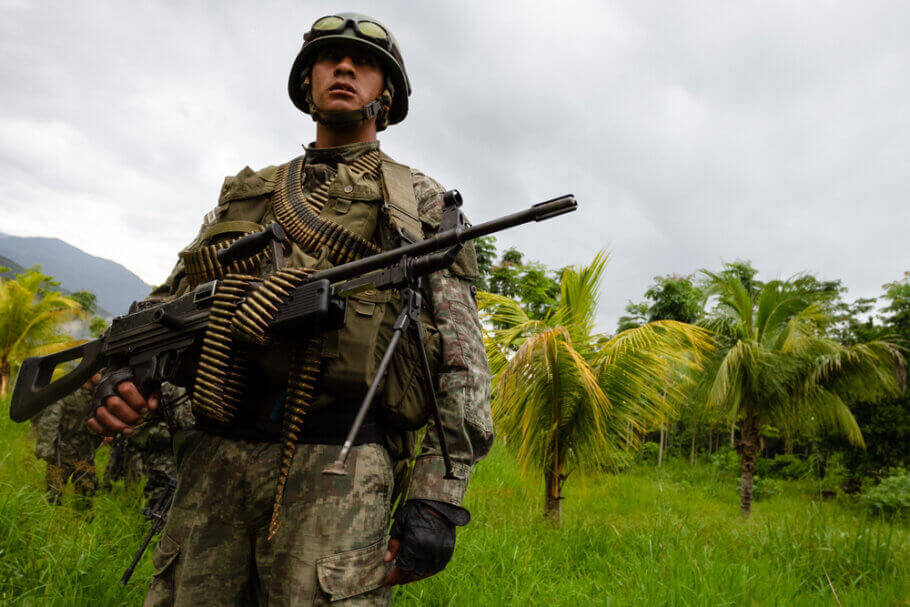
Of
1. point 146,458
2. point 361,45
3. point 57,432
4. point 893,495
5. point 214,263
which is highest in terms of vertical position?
point 361,45

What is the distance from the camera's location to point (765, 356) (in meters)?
11.2

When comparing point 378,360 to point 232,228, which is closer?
point 378,360

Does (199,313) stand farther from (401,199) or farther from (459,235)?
(459,235)

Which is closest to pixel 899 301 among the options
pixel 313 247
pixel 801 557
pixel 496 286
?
pixel 496 286

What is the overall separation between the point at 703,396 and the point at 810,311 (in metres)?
3.00

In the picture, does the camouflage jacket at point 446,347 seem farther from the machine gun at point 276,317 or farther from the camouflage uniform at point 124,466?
the camouflage uniform at point 124,466

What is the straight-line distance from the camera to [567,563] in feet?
14.5

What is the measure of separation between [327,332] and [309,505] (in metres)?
0.54

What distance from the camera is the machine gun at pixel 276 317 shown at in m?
1.47

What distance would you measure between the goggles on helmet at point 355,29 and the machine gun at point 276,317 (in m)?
0.97

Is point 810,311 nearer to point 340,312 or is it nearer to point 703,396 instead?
point 703,396

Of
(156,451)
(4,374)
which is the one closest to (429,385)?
(156,451)

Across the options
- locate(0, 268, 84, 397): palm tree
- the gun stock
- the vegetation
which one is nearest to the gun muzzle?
the gun stock

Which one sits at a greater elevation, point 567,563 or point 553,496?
point 553,496
